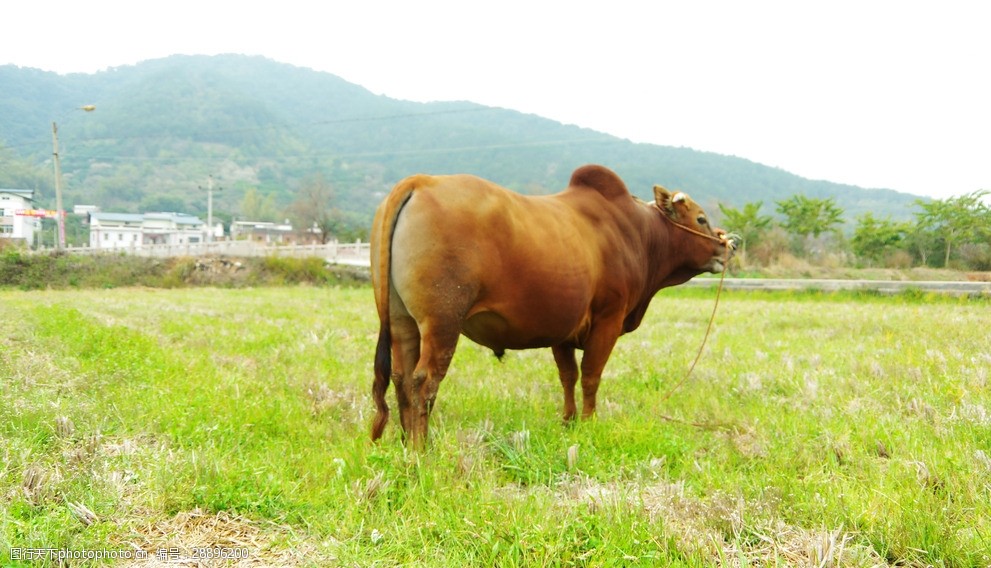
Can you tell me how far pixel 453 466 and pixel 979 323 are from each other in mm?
11131

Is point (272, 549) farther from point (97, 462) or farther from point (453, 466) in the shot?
point (97, 462)

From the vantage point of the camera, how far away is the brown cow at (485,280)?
4164 mm

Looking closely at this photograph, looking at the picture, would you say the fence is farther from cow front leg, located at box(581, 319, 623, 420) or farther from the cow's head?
cow front leg, located at box(581, 319, 623, 420)

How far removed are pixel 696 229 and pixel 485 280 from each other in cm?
343

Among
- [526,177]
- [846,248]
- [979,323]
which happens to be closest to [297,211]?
[846,248]

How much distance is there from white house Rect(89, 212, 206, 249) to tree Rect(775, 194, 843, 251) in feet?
236

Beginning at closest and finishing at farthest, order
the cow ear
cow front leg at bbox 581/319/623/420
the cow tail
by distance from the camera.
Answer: the cow tail, cow front leg at bbox 581/319/623/420, the cow ear

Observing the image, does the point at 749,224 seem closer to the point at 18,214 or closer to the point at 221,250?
the point at 221,250

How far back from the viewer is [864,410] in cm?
510

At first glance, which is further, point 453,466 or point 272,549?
point 453,466

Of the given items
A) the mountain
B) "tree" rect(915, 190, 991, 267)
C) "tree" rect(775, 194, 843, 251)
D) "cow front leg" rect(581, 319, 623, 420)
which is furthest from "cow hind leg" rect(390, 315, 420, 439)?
the mountain

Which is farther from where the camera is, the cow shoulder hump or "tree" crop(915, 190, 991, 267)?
"tree" crop(915, 190, 991, 267)

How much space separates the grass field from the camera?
107 inches

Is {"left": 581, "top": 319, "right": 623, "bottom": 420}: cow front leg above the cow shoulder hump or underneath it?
underneath
